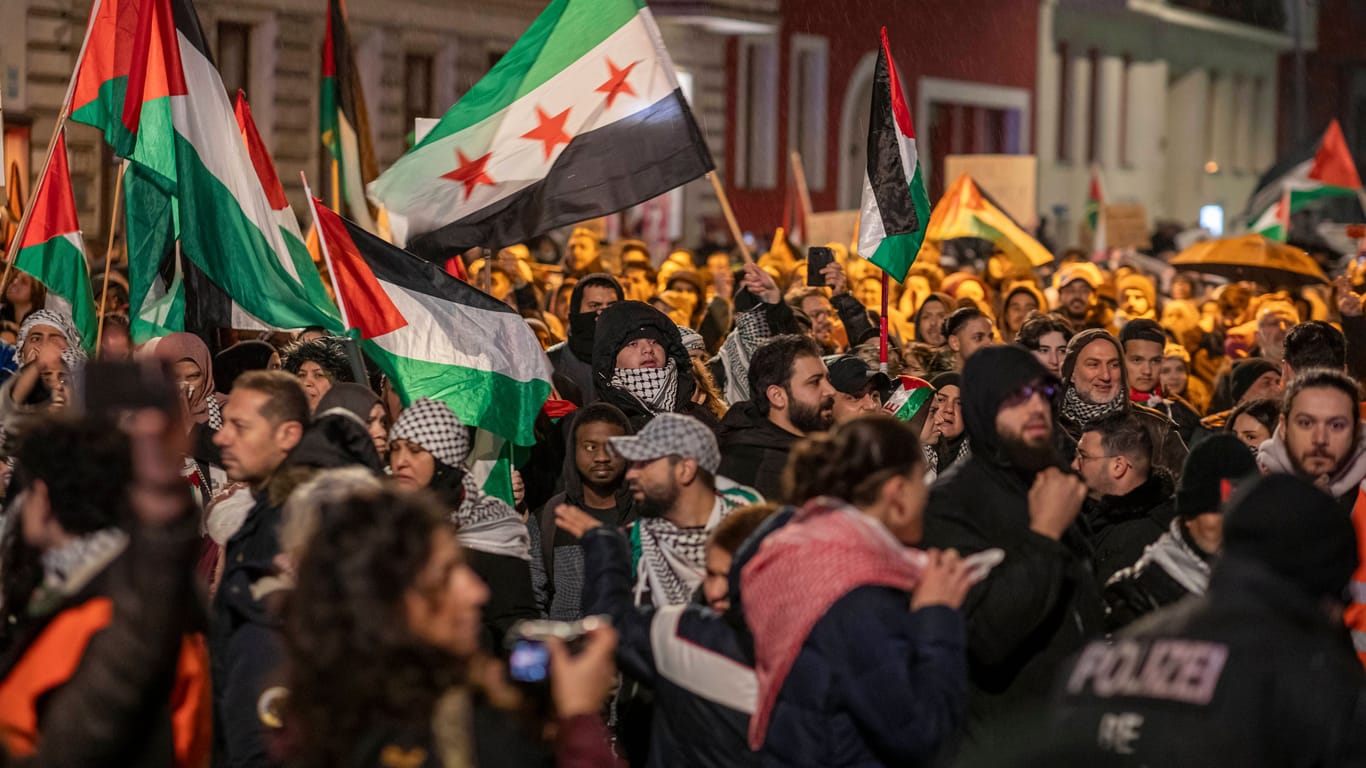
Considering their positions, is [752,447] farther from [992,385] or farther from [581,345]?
[581,345]

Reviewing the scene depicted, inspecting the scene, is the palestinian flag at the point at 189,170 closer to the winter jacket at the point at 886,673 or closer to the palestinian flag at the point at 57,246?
the palestinian flag at the point at 57,246

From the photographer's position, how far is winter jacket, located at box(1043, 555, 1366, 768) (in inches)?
129

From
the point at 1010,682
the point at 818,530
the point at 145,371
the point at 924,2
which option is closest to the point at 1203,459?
the point at 1010,682

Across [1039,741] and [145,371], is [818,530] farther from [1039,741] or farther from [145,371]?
[145,371]

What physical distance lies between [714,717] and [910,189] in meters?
4.71

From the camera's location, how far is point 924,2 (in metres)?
41.2

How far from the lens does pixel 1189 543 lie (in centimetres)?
522

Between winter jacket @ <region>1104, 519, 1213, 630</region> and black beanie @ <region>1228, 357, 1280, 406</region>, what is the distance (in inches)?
170

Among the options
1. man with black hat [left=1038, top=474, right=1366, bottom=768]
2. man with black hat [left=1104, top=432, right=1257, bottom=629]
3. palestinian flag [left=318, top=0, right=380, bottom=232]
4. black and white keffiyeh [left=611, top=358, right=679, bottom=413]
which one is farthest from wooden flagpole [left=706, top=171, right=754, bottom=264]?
man with black hat [left=1038, top=474, right=1366, bottom=768]

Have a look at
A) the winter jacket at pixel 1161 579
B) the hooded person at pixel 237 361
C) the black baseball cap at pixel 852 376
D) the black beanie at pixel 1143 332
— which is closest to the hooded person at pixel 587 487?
the black baseball cap at pixel 852 376

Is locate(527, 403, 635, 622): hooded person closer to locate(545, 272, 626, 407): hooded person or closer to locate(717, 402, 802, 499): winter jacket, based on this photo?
locate(717, 402, 802, 499): winter jacket

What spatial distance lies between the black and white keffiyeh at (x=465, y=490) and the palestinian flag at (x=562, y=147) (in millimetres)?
2593

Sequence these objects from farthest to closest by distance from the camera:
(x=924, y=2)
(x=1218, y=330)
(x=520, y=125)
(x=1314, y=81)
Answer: (x=1314, y=81) → (x=924, y=2) → (x=1218, y=330) → (x=520, y=125)

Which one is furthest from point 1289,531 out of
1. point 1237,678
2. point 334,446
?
point 334,446
